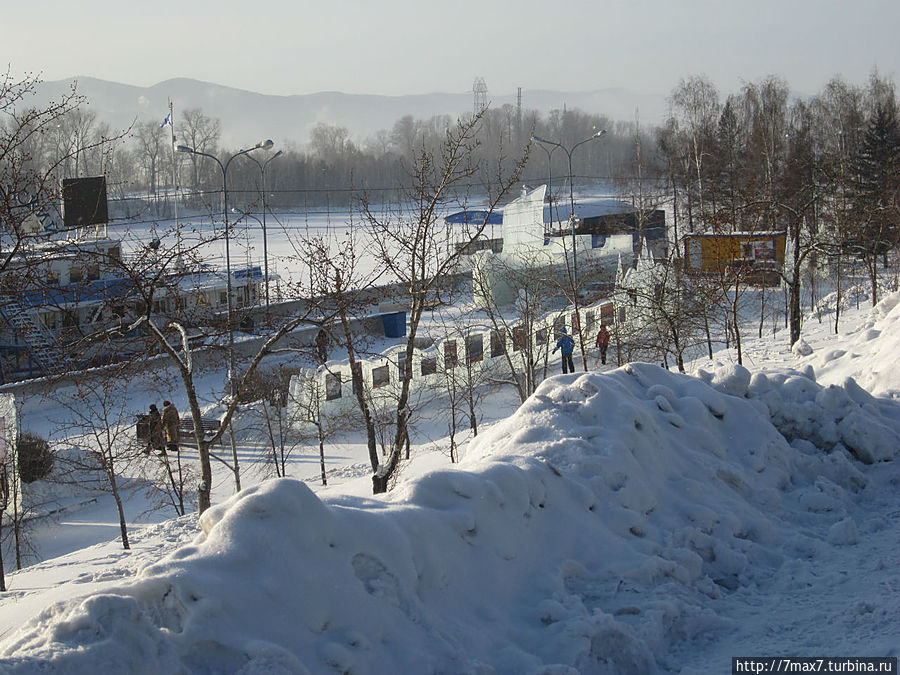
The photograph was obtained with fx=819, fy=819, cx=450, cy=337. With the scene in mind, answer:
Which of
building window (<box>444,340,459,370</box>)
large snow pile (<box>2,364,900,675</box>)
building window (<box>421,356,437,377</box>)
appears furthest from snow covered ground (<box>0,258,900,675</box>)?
building window (<box>421,356,437,377</box>)

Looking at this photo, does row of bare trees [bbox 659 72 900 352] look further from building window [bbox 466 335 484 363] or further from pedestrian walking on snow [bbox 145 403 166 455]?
pedestrian walking on snow [bbox 145 403 166 455]

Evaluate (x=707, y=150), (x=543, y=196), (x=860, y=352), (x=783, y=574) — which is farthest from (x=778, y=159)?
(x=783, y=574)

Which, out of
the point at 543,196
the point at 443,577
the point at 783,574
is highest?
the point at 543,196

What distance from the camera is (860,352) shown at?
12547 mm

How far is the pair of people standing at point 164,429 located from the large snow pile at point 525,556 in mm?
10223

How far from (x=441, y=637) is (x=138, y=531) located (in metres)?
11.3

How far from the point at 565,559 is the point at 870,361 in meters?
8.14

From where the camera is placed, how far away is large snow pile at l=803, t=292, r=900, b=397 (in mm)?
9594

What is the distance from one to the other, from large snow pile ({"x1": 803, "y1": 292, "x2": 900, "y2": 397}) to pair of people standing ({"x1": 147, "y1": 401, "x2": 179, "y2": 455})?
11.2 meters

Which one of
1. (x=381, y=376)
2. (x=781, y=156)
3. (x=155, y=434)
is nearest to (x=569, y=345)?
(x=381, y=376)

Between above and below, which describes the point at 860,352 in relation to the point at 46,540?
above

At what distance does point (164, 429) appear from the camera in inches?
580

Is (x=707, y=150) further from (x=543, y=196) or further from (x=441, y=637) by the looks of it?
(x=441, y=637)

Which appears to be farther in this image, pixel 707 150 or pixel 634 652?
pixel 707 150
